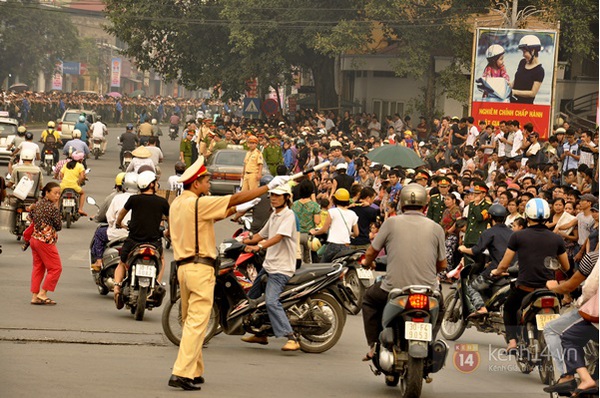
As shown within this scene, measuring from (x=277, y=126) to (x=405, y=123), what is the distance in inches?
380

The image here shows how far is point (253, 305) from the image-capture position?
480 inches

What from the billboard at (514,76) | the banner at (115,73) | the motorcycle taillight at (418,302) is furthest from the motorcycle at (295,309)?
the banner at (115,73)

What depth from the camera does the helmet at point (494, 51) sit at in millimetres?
30812

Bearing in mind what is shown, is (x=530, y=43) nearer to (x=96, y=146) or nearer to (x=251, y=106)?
(x=96, y=146)

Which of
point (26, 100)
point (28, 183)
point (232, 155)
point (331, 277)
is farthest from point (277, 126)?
point (331, 277)

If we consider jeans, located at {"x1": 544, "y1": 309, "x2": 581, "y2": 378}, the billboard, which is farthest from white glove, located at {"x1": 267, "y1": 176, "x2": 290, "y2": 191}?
the billboard

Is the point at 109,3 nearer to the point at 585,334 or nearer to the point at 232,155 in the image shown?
the point at 232,155

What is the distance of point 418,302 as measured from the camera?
9.72 meters

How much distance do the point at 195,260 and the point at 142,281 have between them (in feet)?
11.6

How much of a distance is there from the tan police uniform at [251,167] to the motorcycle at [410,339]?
1752cm

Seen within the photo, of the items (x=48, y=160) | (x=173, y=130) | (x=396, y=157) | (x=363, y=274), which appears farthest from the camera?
(x=173, y=130)

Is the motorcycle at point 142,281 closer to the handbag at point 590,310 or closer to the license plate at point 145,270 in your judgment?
the license plate at point 145,270

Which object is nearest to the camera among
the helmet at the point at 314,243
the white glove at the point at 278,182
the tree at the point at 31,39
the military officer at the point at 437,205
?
the white glove at the point at 278,182

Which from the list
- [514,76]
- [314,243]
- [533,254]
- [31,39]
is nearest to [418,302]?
[533,254]
